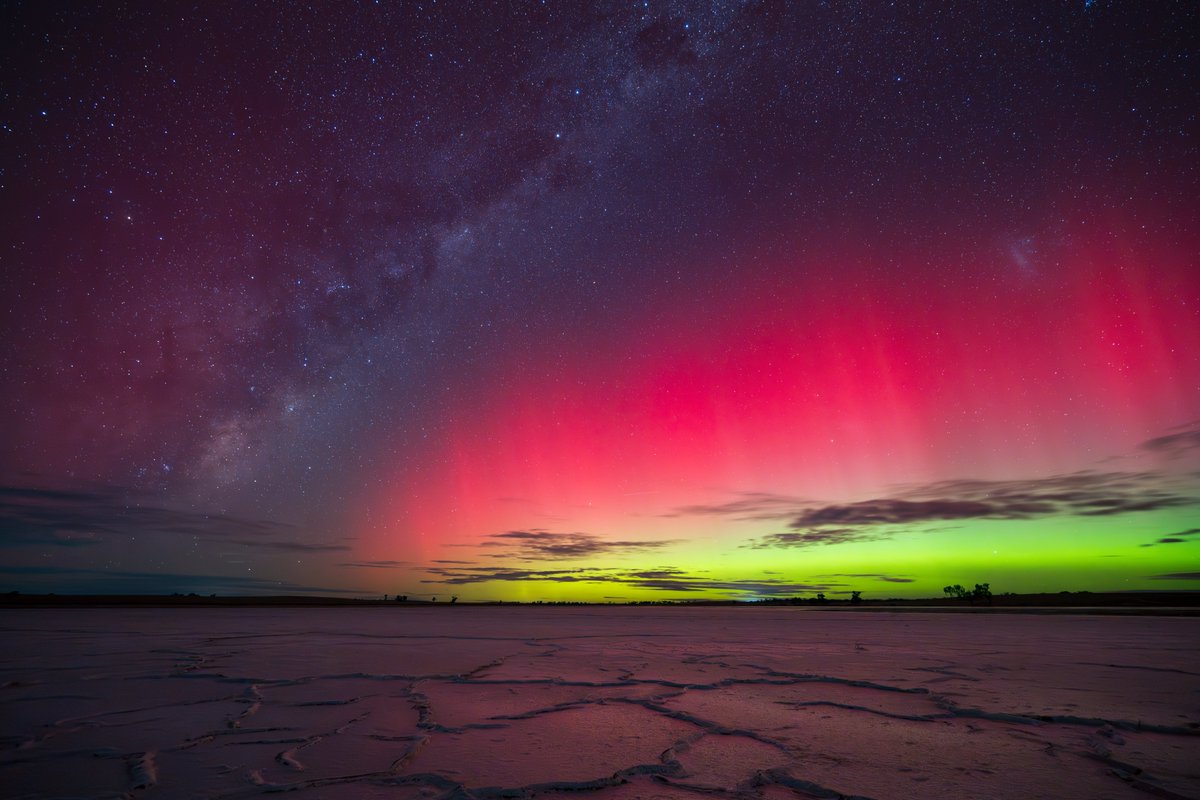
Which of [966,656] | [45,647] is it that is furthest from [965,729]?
[45,647]

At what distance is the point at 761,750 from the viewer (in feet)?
8.57

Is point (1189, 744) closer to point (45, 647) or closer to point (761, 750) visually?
point (761, 750)

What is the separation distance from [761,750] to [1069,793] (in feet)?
3.62

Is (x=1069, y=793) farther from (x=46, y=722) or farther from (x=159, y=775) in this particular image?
(x=46, y=722)

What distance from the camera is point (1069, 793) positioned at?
2064 mm

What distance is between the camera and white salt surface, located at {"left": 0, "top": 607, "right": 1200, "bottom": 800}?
2.20 metres

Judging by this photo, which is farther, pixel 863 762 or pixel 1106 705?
pixel 1106 705

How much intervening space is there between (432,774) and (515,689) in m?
2.05

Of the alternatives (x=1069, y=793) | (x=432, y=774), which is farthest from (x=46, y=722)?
(x=1069, y=793)

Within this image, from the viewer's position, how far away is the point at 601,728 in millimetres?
3070

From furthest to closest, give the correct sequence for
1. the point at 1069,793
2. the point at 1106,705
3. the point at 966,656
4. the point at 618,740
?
the point at 966,656, the point at 1106,705, the point at 618,740, the point at 1069,793

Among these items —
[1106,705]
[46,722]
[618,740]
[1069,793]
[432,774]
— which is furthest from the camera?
[1106,705]

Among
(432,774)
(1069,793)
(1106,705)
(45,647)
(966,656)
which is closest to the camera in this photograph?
(1069,793)

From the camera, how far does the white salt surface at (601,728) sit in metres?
2.20
